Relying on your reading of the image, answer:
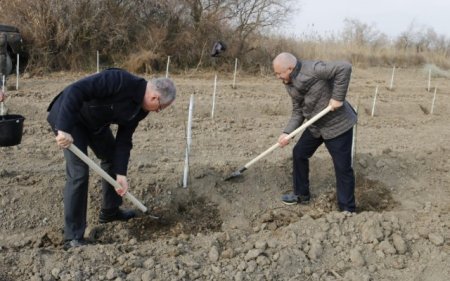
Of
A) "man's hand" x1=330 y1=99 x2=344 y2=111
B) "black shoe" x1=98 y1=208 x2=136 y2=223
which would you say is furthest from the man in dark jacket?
"man's hand" x1=330 y1=99 x2=344 y2=111

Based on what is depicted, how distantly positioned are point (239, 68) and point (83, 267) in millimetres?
14626

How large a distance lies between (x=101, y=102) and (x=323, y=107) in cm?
203

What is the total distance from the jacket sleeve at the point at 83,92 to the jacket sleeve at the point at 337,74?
1747mm

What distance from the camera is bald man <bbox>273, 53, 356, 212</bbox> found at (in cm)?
437

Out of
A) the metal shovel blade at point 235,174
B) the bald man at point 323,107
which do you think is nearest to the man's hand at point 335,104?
the bald man at point 323,107

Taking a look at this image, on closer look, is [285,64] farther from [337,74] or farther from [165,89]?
[165,89]

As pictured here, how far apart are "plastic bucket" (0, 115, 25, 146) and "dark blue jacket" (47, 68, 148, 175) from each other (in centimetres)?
56

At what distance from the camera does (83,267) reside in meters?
3.31

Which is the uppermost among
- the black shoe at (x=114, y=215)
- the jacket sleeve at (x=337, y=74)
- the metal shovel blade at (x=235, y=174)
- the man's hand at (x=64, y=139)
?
the jacket sleeve at (x=337, y=74)

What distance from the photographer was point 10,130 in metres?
4.24

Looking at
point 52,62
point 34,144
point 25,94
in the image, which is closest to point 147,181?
point 34,144

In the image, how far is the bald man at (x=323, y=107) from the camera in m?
4.37

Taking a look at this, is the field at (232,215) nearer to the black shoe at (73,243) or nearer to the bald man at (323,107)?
the black shoe at (73,243)

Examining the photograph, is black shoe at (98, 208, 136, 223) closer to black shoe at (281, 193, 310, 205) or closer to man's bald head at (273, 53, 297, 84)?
black shoe at (281, 193, 310, 205)
